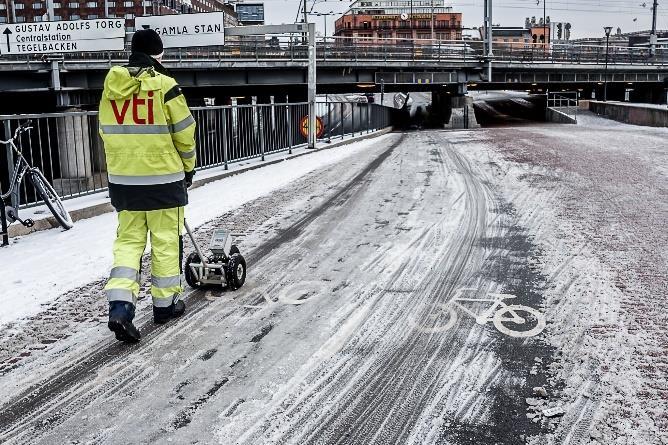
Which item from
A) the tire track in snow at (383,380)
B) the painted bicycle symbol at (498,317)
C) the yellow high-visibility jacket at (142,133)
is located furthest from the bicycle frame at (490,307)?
the yellow high-visibility jacket at (142,133)

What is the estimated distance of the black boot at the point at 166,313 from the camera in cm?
520

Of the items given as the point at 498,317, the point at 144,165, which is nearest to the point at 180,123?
the point at 144,165

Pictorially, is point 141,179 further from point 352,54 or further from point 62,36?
point 352,54

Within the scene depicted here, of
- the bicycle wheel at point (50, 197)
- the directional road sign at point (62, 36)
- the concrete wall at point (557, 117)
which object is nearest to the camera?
the bicycle wheel at point (50, 197)

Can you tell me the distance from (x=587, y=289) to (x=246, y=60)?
37.2 m

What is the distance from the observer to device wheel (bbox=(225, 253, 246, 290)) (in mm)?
5953

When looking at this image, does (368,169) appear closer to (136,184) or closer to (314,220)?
(314,220)

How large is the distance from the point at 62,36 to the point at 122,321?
1015 inches

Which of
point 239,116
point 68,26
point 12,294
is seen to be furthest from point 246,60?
point 12,294

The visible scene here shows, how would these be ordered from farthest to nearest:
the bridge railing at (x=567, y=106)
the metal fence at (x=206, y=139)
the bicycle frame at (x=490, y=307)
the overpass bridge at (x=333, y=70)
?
the bridge railing at (x=567, y=106), the overpass bridge at (x=333, y=70), the metal fence at (x=206, y=139), the bicycle frame at (x=490, y=307)

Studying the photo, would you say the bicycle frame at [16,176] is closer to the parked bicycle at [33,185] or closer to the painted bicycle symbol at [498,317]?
the parked bicycle at [33,185]

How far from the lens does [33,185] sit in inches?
353

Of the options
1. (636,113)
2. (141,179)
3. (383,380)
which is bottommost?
(383,380)

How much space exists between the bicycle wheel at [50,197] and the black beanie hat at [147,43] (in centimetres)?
436
